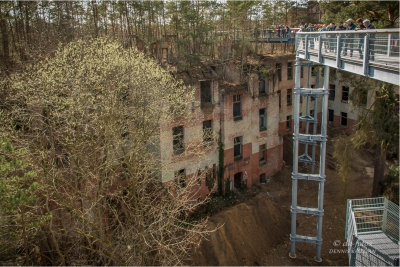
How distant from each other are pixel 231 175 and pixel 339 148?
7.04m

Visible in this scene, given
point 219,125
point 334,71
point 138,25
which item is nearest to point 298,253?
point 219,125

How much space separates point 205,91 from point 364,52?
12273 millimetres

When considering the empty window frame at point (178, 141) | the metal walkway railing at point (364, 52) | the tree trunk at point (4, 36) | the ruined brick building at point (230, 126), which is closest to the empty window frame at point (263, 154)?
the ruined brick building at point (230, 126)

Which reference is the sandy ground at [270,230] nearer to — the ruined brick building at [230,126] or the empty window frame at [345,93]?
the ruined brick building at [230,126]

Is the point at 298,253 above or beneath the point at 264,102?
beneath

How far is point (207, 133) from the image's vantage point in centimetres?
2153

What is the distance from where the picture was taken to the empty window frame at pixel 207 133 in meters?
21.3

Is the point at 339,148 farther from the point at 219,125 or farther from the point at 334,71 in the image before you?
the point at 334,71

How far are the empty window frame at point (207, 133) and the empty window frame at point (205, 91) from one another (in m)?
1.37

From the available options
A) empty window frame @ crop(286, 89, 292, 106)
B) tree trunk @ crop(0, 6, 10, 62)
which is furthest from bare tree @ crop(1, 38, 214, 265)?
empty window frame @ crop(286, 89, 292, 106)

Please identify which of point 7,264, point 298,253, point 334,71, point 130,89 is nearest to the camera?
point 7,264

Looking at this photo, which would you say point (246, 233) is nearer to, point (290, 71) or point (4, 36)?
point (290, 71)

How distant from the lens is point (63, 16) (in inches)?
989

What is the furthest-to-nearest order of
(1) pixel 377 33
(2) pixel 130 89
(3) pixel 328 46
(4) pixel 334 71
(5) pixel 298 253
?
(4) pixel 334 71, (5) pixel 298 253, (2) pixel 130 89, (3) pixel 328 46, (1) pixel 377 33
